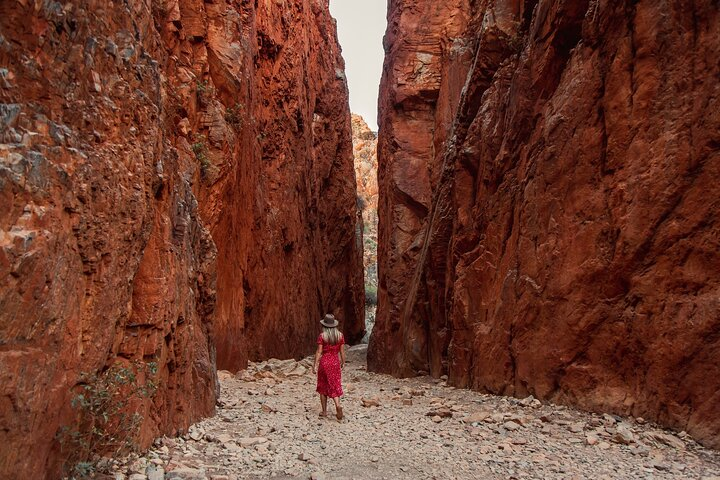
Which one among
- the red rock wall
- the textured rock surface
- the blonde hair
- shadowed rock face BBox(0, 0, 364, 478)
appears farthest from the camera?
the textured rock surface

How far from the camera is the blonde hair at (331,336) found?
8.13 m

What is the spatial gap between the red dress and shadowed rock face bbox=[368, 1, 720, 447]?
9.82 feet

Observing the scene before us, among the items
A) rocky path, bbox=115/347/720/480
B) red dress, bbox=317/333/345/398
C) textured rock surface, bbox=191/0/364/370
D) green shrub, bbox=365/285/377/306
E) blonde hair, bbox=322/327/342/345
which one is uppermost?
textured rock surface, bbox=191/0/364/370

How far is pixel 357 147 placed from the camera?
74.8 m

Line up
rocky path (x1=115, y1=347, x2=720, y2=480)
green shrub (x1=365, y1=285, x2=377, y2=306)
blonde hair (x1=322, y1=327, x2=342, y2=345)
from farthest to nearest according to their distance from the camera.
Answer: green shrub (x1=365, y1=285, x2=377, y2=306) < blonde hair (x1=322, y1=327, x2=342, y2=345) < rocky path (x1=115, y1=347, x2=720, y2=480)

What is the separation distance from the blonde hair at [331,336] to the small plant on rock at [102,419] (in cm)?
343

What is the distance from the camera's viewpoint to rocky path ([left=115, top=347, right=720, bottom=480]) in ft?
16.6

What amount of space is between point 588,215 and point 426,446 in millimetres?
3937

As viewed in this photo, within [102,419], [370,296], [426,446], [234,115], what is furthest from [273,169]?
[370,296]

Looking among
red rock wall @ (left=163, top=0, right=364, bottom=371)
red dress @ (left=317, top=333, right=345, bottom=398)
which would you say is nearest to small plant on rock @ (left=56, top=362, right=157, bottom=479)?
red dress @ (left=317, top=333, right=345, bottom=398)

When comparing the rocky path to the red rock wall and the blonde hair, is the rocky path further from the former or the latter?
the red rock wall

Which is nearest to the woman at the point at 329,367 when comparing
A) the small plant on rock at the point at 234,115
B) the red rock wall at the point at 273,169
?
the red rock wall at the point at 273,169

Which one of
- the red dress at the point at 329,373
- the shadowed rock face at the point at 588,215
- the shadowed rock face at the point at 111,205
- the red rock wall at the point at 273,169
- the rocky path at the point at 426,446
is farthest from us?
the red rock wall at the point at 273,169

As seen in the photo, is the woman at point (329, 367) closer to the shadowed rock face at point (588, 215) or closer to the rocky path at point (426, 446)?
the rocky path at point (426, 446)
